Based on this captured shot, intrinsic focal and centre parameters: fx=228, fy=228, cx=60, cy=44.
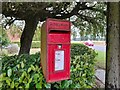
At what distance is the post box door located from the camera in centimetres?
221

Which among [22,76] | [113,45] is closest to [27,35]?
[113,45]

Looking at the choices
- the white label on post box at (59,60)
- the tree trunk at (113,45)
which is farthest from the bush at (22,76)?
the tree trunk at (113,45)

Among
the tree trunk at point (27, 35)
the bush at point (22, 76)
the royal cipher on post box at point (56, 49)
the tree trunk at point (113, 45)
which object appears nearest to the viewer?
the royal cipher on post box at point (56, 49)

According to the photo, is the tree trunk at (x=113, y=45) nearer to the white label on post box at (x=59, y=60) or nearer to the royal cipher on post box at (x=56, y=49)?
the royal cipher on post box at (x=56, y=49)

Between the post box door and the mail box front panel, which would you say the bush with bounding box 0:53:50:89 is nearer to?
the post box door

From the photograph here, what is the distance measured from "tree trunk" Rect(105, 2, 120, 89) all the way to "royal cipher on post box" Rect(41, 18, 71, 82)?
1358 millimetres

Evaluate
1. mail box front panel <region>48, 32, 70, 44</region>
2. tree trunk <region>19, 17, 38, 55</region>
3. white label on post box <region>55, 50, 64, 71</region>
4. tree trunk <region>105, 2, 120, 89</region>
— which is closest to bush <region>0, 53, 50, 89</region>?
white label on post box <region>55, 50, 64, 71</region>

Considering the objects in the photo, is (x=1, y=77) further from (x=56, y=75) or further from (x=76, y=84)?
(x=76, y=84)

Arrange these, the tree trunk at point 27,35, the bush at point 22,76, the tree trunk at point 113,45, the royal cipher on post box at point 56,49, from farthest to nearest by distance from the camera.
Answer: the tree trunk at point 27,35
the tree trunk at point 113,45
the bush at point 22,76
the royal cipher on post box at point 56,49

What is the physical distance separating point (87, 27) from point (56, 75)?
4070 millimetres

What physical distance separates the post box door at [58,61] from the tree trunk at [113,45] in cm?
138

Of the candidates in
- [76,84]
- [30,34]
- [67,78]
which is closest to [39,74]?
[67,78]

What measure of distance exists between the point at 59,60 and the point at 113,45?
4.97 feet

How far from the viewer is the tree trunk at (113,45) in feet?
11.6
